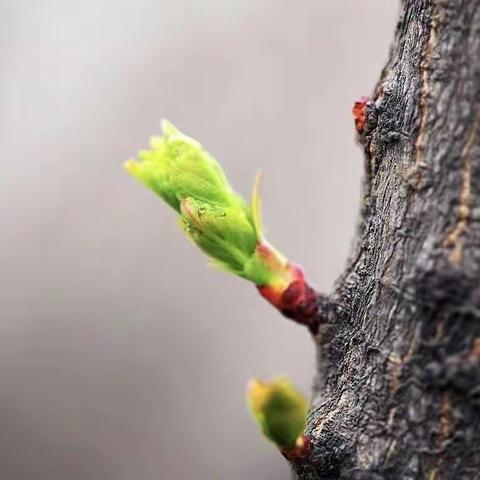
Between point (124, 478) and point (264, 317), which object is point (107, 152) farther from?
point (124, 478)

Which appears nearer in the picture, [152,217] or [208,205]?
[208,205]

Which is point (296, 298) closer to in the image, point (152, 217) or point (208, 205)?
point (208, 205)

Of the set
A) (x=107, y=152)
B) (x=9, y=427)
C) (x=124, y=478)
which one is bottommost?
(x=124, y=478)

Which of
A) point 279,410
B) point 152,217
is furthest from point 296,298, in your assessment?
point 152,217

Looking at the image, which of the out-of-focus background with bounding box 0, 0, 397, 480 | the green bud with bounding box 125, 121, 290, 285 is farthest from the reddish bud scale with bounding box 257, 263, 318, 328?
the out-of-focus background with bounding box 0, 0, 397, 480

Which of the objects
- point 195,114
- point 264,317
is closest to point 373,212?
point 264,317

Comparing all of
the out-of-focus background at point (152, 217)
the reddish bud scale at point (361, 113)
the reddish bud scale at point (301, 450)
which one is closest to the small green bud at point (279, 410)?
the reddish bud scale at point (301, 450)
